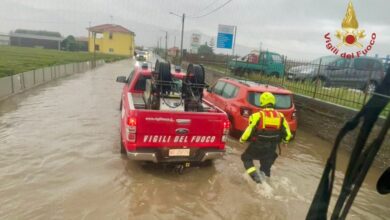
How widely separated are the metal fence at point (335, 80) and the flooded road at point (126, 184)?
96.6 inches

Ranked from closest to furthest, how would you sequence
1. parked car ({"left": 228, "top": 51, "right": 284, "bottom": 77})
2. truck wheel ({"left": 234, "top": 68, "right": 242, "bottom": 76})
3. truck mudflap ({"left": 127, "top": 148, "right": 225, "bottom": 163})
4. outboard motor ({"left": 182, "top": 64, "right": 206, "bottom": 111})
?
truck mudflap ({"left": 127, "top": 148, "right": 225, "bottom": 163})
outboard motor ({"left": 182, "top": 64, "right": 206, "bottom": 111})
parked car ({"left": 228, "top": 51, "right": 284, "bottom": 77})
truck wheel ({"left": 234, "top": 68, "right": 242, "bottom": 76})

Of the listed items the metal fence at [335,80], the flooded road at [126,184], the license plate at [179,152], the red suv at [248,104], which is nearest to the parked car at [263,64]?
the metal fence at [335,80]

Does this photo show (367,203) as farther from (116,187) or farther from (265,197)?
(116,187)

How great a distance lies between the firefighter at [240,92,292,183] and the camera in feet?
19.4

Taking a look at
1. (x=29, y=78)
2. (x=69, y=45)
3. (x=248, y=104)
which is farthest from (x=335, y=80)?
(x=69, y=45)

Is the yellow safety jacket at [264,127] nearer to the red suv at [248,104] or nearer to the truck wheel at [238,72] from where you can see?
the red suv at [248,104]

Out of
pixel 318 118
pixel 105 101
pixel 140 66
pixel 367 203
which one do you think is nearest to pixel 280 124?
pixel 367 203

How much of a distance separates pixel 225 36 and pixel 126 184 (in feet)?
62.4

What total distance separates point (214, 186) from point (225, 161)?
1.54m

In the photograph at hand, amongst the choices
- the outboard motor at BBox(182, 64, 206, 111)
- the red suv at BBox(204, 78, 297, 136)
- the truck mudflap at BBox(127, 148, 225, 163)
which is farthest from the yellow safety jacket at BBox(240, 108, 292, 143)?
the red suv at BBox(204, 78, 297, 136)

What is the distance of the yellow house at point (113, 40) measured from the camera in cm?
9312

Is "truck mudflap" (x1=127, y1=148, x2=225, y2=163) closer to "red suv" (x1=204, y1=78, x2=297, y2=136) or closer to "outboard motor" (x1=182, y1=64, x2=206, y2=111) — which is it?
"outboard motor" (x1=182, y1=64, x2=206, y2=111)

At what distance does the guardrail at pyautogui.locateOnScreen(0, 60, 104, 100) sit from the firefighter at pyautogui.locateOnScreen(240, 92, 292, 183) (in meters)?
11.0

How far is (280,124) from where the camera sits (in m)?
Result: 6.01
